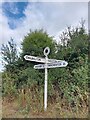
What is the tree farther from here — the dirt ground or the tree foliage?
the dirt ground

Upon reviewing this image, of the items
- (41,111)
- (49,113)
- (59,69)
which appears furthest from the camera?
(59,69)

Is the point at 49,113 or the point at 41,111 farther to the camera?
the point at 41,111

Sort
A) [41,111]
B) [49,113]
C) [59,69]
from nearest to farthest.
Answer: [49,113] → [41,111] → [59,69]

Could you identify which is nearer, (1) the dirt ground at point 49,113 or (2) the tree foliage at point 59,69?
(1) the dirt ground at point 49,113

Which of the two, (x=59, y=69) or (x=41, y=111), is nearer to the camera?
(x=41, y=111)

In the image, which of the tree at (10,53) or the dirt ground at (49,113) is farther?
the tree at (10,53)

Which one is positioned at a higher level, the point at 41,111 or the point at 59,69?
the point at 59,69

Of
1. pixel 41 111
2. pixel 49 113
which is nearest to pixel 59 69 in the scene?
pixel 41 111

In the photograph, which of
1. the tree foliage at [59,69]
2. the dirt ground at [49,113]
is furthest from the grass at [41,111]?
the tree foliage at [59,69]

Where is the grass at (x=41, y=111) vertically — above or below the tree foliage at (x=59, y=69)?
below

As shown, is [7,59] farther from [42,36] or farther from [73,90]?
[73,90]

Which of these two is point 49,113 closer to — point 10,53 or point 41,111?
point 41,111

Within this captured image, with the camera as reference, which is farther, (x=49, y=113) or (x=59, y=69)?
(x=59, y=69)

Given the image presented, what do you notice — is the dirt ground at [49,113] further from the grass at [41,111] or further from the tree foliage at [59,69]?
the tree foliage at [59,69]
